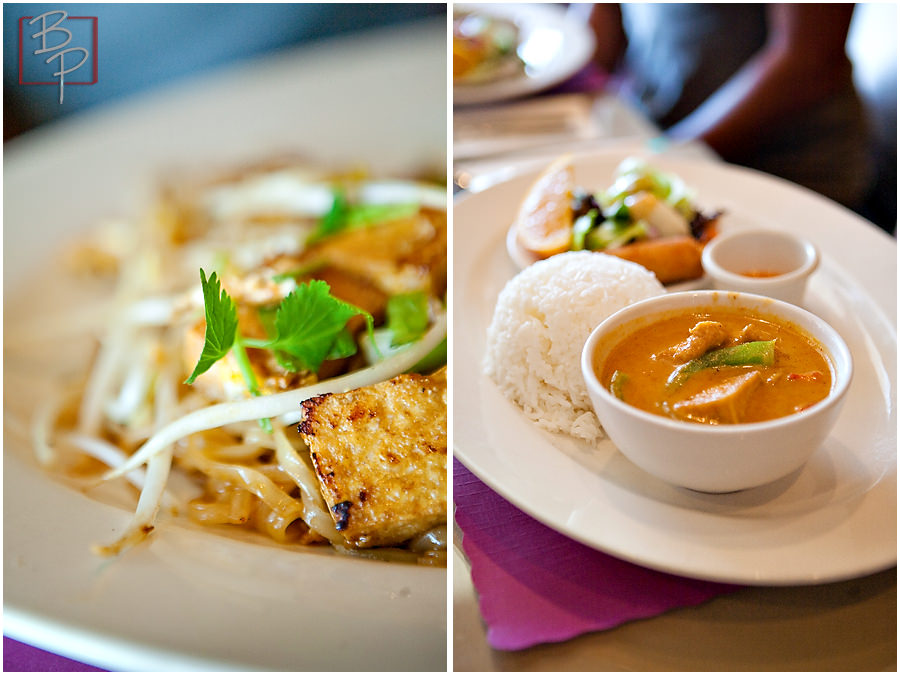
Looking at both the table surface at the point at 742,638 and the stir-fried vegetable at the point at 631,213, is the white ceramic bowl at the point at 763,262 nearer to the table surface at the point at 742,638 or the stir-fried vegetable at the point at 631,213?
the stir-fried vegetable at the point at 631,213

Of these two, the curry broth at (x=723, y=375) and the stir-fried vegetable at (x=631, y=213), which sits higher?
the curry broth at (x=723, y=375)

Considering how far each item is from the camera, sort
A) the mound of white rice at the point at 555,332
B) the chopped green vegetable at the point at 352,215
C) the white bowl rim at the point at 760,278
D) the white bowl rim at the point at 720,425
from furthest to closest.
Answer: the chopped green vegetable at the point at 352,215
the white bowl rim at the point at 760,278
the mound of white rice at the point at 555,332
the white bowl rim at the point at 720,425

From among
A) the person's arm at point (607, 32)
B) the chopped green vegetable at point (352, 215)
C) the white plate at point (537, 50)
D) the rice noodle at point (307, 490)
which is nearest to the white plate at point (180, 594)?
the rice noodle at point (307, 490)

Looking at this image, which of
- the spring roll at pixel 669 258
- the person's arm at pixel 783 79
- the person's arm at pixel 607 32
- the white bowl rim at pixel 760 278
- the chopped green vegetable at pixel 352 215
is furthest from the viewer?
the person's arm at pixel 607 32

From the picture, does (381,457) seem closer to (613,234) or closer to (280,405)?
(280,405)

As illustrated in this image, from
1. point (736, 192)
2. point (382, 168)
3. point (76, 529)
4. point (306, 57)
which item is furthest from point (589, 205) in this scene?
point (306, 57)

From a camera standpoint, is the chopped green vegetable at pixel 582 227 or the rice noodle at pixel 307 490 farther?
the chopped green vegetable at pixel 582 227

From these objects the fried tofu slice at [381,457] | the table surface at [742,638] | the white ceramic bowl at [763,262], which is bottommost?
the table surface at [742,638]

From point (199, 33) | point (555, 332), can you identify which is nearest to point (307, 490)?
point (555, 332)
